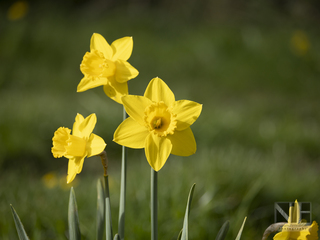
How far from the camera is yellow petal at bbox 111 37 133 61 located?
71 centimetres

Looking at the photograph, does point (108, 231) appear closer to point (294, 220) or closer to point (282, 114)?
point (294, 220)

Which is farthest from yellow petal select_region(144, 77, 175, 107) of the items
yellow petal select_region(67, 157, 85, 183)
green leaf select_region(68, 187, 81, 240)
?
green leaf select_region(68, 187, 81, 240)

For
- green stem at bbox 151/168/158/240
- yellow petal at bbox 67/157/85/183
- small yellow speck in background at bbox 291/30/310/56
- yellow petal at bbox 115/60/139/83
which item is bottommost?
green stem at bbox 151/168/158/240

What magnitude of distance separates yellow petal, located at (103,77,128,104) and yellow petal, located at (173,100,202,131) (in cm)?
14

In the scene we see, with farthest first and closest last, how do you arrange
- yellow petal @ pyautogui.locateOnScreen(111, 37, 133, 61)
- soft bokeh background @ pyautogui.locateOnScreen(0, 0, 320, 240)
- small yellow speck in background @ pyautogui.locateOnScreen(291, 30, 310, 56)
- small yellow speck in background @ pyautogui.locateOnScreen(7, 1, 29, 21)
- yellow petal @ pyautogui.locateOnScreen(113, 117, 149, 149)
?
small yellow speck in background @ pyautogui.locateOnScreen(7, 1, 29, 21)
small yellow speck in background @ pyautogui.locateOnScreen(291, 30, 310, 56)
soft bokeh background @ pyautogui.locateOnScreen(0, 0, 320, 240)
yellow petal @ pyautogui.locateOnScreen(111, 37, 133, 61)
yellow petal @ pyautogui.locateOnScreen(113, 117, 149, 149)

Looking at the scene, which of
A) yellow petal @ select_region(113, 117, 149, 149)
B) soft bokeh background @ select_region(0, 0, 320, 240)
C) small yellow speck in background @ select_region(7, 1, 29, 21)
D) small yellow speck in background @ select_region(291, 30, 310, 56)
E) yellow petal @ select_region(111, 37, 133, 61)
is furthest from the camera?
small yellow speck in background @ select_region(7, 1, 29, 21)

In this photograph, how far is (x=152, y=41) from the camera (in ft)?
15.8

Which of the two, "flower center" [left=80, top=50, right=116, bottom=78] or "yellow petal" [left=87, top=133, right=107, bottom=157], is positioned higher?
"flower center" [left=80, top=50, right=116, bottom=78]

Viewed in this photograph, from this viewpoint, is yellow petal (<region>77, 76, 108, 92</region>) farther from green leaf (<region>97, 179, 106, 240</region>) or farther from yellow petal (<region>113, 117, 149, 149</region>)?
green leaf (<region>97, 179, 106, 240</region>)

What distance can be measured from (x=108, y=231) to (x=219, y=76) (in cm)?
363

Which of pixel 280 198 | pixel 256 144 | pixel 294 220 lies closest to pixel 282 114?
pixel 256 144

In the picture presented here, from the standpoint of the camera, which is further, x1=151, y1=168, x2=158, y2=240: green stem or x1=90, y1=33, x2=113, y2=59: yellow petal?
x1=90, y1=33, x2=113, y2=59: yellow petal

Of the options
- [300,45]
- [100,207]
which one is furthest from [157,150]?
[300,45]

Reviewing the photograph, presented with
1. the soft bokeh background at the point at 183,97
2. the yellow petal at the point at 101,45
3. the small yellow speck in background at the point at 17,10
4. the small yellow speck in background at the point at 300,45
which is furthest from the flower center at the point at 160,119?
the small yellow speck in background at the point at 17,10
